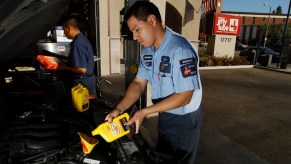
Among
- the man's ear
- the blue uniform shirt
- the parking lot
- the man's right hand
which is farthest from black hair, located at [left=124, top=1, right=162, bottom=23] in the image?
the parking lot

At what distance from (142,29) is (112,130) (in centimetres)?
82

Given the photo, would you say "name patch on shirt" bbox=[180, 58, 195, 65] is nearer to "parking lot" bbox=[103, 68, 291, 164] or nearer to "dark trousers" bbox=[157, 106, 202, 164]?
"dark trousers" bbox=[157, 106, 202, 164]

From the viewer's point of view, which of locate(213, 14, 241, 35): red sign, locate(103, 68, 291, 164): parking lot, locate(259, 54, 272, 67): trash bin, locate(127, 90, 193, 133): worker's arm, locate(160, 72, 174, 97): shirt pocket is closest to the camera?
locate(127, 90, 193, 133): worker's arm

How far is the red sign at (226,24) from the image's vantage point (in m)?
13.1

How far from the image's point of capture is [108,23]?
895 cm

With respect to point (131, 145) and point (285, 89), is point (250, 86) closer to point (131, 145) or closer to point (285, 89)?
point (285, 89)

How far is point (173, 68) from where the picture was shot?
1782 mm

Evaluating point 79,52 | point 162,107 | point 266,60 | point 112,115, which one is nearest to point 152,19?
point 162,107

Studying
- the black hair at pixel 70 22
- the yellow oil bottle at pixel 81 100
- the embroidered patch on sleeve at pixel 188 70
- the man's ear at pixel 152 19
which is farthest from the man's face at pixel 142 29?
the black hair at pixel 70 22

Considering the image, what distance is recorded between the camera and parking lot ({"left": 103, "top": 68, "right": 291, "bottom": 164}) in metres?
3.51

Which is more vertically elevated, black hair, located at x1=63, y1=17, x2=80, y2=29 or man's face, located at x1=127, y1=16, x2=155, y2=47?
black hair, located at x1=63, y1=17, x2=80, y2=29

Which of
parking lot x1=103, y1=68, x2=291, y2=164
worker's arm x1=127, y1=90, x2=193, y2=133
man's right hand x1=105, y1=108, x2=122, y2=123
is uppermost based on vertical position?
worker's arm x1=127, y1=90, x2=193, y2=133

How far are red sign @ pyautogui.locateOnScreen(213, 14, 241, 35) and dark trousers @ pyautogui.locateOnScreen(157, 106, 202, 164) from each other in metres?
12.1

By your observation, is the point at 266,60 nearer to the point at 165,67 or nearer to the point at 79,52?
the point at 79,52
